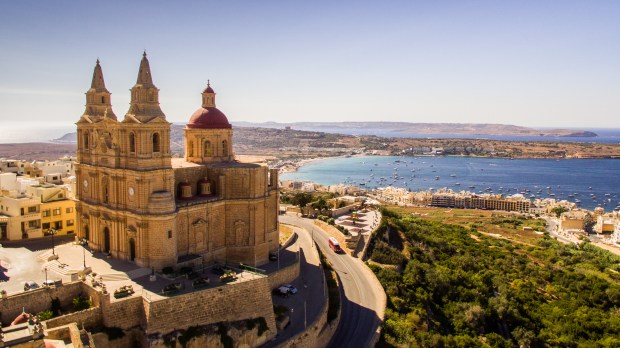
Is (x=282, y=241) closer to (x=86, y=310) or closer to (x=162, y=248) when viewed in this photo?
(x=162, y=248)

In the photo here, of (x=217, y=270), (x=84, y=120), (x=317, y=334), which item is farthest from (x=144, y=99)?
(x=317, y=334)

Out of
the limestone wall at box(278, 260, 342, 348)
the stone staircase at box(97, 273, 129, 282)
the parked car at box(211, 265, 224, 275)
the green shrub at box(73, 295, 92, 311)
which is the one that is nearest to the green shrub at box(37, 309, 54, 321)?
the green shrub at box(73, 295, 92, 311)

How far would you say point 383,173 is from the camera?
17625 centimetres

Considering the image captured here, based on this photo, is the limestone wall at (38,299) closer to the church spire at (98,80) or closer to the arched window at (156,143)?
the arched window at (156,143)

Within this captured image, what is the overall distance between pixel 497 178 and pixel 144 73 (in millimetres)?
153169

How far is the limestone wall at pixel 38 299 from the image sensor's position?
22.6 meters

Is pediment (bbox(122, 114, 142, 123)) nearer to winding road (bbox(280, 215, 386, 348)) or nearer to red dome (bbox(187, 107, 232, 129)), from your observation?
red dome (bbox(187, 107, 232, 129))

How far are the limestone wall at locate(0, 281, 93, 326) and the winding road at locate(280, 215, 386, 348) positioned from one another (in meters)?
15.2

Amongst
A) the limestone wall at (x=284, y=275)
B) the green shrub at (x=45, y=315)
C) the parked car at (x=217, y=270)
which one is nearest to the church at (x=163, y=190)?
the parked car at (x=217, y=270)

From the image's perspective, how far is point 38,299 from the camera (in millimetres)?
23656

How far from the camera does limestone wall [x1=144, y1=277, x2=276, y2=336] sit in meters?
23.6

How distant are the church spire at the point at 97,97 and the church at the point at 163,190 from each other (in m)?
0.07

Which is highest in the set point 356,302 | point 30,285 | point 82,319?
point 30,285

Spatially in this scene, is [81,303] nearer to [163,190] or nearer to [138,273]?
[138,273]
